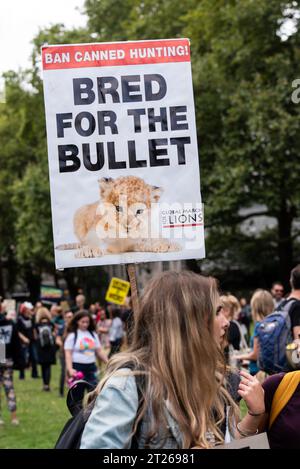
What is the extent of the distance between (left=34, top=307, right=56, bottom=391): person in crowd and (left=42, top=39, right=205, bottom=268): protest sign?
13348mm

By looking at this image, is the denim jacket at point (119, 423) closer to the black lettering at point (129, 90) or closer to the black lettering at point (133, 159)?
the black lettering at point (133, 159)

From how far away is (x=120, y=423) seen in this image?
2.77 metres

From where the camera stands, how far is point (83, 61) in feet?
16.2

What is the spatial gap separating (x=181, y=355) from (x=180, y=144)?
2215mm

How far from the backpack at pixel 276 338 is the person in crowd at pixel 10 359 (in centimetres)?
577

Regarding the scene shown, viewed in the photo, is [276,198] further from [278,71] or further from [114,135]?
[114,135]

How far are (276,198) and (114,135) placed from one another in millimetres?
23577

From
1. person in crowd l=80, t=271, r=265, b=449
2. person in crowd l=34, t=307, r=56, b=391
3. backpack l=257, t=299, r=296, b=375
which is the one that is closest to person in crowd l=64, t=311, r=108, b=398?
backpack l=257, t=299, r=296, b=375

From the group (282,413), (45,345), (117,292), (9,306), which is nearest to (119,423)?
(282,413)

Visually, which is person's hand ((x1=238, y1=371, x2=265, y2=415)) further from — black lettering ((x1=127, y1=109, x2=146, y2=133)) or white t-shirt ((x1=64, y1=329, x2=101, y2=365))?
white t-shirt ((x1=64, y1=329, x2=101, y2=365))

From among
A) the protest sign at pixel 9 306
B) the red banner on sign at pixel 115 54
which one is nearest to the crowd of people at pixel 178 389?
the red banner on sign at pixel 115 54

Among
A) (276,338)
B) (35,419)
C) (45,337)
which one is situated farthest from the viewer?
(45,337)

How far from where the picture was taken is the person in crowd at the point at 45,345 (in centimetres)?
1786

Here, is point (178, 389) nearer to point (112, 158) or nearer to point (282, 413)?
point (282, 413)
